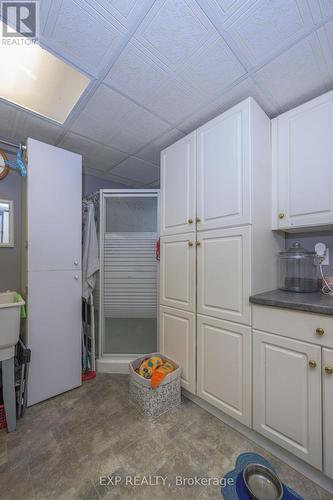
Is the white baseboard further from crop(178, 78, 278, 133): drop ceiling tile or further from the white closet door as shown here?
crop(178, 78, 278, 133): drop ceiling tile

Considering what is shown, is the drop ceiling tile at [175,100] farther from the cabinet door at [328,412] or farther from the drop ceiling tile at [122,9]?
the cabinet door at [328,412]

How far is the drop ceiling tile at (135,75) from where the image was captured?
1.17m

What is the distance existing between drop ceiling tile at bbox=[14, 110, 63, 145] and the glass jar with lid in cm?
210

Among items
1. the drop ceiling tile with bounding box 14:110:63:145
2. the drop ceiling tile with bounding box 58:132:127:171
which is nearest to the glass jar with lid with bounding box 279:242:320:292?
the drop ceiling tile with bounding box 58:132:127:171

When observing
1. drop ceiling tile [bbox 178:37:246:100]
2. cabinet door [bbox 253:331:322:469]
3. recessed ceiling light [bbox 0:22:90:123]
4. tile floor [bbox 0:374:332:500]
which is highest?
recessed ceiling light [bbox 0:22:90:123]

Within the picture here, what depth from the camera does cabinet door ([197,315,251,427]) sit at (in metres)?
1.33

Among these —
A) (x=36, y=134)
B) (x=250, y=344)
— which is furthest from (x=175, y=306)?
(x=36, y=134)

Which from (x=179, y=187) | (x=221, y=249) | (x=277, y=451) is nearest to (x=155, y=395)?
(x=277, y=451)

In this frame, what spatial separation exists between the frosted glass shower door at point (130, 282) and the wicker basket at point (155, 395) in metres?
0.62

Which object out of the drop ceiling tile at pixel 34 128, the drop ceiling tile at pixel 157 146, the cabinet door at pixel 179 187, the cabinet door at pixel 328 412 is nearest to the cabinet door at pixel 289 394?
the cabinet door at pixel 328 412

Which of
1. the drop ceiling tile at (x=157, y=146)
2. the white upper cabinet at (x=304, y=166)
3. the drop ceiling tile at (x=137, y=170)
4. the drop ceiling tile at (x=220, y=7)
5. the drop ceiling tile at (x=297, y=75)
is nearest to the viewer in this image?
the drop ceiling tile at (x=220, y=7)

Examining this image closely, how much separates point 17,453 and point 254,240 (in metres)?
1.91

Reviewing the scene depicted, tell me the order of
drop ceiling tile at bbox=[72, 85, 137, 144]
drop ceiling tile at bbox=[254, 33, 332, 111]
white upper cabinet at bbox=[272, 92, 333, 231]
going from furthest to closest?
drop ceiling tile at bbox=[72, 85, 137, 144] → white upper cabinet at bbox=[272, 92, 333, 231] → drop ceiling tile at bbox=[254, 33, 332, 111]

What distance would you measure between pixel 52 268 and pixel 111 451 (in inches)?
52.1
